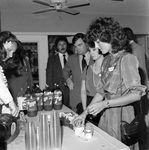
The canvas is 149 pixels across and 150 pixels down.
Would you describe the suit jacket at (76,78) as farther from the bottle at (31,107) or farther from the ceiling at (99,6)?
the ceiling at (99,6)

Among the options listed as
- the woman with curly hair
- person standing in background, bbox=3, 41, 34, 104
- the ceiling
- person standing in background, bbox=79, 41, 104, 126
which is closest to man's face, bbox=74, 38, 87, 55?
person standing in background, bbox=79, 41, 104, 126

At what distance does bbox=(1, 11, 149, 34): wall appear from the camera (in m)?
4.07

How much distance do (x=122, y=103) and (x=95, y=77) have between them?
671mm

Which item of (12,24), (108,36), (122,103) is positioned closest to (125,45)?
(108,36)

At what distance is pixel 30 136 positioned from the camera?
994mm

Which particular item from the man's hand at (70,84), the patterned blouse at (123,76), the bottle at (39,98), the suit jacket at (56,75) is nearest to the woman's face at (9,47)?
the bottle at (39,98)

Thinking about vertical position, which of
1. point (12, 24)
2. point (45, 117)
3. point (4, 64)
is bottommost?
point (45, 117)

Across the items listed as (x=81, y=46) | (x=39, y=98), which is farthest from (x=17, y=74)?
(x=81, y=46)

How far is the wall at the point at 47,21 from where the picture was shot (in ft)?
13.4

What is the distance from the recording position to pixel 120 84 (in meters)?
1.26

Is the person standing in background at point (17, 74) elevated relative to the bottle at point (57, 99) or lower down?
elevated

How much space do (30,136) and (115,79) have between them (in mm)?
585

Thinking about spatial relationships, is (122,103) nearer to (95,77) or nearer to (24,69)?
(95,77)

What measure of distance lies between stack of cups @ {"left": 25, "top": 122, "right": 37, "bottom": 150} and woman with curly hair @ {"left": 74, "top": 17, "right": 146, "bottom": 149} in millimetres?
376
